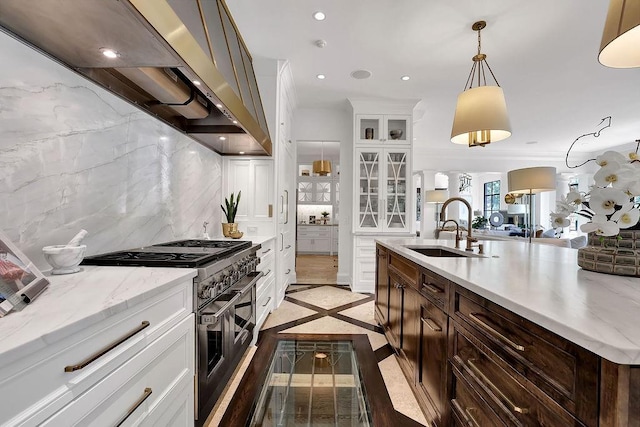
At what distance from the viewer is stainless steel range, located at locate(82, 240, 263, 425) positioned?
134cm

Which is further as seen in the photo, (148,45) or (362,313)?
(362,313)

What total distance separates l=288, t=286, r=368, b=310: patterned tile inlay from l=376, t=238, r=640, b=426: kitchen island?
6.45 ft

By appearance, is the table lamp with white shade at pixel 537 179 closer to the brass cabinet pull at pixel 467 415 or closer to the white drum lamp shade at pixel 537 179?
the white drum lamp shade at pixel 537 179

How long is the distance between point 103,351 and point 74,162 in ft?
3.45

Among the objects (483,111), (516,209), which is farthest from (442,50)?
(516,209)

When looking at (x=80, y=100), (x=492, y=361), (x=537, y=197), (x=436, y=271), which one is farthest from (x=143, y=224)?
(x=537, y=197)

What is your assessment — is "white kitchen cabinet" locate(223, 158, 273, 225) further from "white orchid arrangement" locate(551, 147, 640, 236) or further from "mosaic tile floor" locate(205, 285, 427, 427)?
"white orchid arrangement" locate(551, 147, 640, 236)

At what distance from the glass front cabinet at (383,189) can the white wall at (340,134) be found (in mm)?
371

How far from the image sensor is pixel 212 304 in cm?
150

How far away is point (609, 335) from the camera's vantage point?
1.95 ft

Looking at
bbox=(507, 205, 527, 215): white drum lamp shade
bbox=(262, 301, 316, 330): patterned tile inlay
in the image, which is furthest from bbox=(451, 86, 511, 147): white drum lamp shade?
bbox=(507, 205, 527, 215): white drum lamp shade

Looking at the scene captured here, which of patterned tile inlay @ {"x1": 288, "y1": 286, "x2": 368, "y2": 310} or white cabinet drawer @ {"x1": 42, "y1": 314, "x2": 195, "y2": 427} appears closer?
white cabinet drawer @ {"x1": 42, "y1": 314, "x2": 195, "y2": 427}

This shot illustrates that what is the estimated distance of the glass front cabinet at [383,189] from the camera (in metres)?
4.37

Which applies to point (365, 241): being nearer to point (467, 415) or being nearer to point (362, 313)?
point (362, 313)
